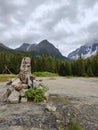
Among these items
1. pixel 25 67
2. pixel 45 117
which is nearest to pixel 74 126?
pixel 45 117

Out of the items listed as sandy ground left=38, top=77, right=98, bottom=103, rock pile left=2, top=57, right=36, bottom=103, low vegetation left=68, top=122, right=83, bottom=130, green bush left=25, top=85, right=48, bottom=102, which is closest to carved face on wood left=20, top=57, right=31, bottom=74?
rock pile left=2, top=57, right=36, bottom=103

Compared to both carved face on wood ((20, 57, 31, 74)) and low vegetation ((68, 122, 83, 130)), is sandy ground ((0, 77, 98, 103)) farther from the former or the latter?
low vegetation ((68, 122, 83, 130))

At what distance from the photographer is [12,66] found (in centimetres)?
10012

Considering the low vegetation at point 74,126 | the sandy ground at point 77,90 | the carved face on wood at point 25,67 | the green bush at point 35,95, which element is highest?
the carved face on wood at point 25,67

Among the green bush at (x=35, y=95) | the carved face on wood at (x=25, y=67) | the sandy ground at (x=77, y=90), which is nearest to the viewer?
the green bush at (x=35, y=95)

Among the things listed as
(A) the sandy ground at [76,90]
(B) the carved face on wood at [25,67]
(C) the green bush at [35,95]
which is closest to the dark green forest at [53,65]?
(A) the sandy ground at [76,90]

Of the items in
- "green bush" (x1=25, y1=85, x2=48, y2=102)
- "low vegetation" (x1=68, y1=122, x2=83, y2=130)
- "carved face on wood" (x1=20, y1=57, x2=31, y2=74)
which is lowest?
"low vegetation" (x1=68, y1=122, x2=83, y2=130)

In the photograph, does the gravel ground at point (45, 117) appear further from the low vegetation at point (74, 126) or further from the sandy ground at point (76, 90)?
the sandy ground at point (76, 90)

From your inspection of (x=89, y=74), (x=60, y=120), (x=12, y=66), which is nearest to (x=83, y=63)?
(x=89, y=74)

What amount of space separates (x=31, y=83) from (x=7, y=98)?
2775mm

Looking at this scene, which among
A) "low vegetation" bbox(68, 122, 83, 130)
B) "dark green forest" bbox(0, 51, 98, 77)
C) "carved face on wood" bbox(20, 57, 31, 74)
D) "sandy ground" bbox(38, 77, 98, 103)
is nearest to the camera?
"low vegetation" bbox(68, 122, 83, 130)

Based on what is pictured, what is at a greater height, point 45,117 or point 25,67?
point 25,67

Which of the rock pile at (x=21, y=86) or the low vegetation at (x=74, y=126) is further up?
the rock pile at (x=21, y=86)

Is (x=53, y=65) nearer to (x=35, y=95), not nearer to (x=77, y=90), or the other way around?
(x=77, y=90)
